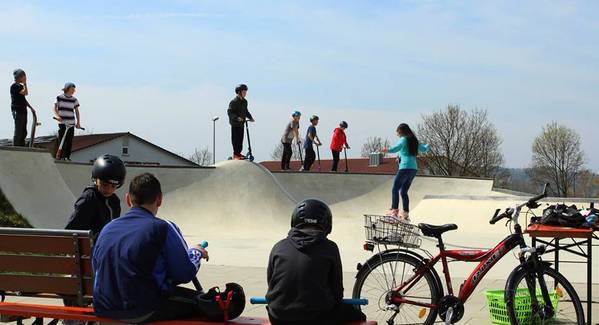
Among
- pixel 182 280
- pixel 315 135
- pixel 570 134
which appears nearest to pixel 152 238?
pixel 182 280

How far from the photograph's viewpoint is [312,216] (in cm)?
368

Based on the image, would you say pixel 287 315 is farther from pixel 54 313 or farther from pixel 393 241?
pixel 393 241

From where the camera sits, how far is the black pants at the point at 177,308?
3.75m

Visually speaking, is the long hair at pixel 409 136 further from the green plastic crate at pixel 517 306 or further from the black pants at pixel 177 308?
the black pants at pixel 177 308

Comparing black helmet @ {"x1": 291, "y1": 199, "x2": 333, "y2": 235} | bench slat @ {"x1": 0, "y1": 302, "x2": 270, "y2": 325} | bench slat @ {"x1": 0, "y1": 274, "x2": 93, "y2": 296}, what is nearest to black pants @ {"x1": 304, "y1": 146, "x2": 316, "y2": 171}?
bench slat @ {"x1": 0, "y1": 274, "x2": 93, "y2": 296}

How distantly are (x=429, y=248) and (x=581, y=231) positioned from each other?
646cm

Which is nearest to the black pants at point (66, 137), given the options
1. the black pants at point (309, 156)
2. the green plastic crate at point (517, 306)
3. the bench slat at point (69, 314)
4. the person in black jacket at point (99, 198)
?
the black pants at point (309, 156)

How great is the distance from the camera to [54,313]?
4250 mm

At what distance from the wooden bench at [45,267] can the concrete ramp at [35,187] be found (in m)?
8.86

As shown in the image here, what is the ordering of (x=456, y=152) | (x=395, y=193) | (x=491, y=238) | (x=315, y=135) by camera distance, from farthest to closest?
(x=456, y=152), (x=315, y=135), (x=491, y=238), (x=395, y=193)

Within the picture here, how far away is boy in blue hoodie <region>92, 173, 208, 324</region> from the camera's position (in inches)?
142

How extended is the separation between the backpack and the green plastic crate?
0.69 meters

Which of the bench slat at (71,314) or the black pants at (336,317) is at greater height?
the black pants at (336,317)

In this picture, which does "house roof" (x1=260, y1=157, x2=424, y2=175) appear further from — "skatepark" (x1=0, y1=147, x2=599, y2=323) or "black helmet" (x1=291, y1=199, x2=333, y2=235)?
"black helmet" (x1=291, y1=199, x2=333, y2=235)
